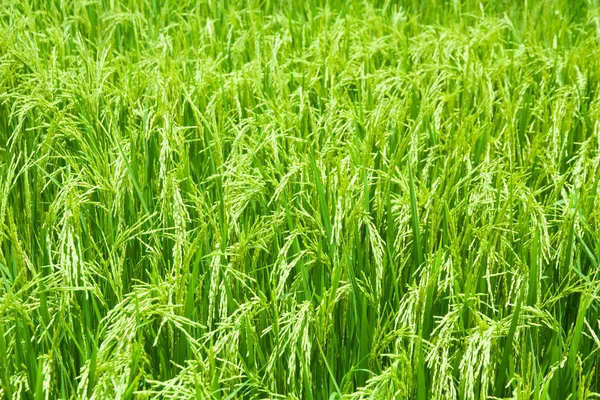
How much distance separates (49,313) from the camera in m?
1.83

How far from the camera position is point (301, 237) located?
2.22 m

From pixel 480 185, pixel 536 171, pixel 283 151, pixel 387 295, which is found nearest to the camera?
pixel 387 295

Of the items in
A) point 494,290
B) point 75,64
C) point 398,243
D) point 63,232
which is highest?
point 75,64

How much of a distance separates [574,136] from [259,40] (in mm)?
1369

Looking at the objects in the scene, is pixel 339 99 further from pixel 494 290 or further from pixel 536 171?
pixel 494 290

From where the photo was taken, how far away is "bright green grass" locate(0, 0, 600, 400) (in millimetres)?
1688

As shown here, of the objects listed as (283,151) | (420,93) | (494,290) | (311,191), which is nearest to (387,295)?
(494,290)

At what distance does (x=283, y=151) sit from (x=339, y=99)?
66 cm

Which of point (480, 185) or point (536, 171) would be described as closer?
point (480, 185)

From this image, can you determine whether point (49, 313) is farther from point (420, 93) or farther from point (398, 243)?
point (420, 93)

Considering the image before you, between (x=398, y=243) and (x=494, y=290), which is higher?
(x=398, y=243)

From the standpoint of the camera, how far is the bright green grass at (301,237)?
1688 millimetres

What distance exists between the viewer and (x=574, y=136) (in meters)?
2.91

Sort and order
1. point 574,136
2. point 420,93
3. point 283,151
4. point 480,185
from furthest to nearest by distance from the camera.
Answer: point 420,93 → point 574,136 → point 283,151 → point 480,185
